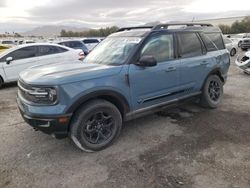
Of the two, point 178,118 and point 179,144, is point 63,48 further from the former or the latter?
point 179,144

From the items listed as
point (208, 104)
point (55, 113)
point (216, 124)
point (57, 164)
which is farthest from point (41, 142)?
point (208, 104)

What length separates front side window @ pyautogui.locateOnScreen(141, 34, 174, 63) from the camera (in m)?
4.27

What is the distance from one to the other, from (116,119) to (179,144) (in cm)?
110

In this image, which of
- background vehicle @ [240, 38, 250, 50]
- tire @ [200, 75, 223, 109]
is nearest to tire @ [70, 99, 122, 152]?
tire @ [200, 75, 223, 109]

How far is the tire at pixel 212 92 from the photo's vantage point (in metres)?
5.40

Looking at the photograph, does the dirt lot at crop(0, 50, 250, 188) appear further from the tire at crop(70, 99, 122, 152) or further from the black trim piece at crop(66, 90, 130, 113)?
the black trim piece at crop(66, 90, 130, 113)

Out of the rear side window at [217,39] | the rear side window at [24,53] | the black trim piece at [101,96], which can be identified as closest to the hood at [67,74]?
the black trim piece at [101,96]

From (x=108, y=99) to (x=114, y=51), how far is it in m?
1.01

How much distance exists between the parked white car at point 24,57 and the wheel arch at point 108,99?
183 inches

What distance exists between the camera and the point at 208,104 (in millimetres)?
5488

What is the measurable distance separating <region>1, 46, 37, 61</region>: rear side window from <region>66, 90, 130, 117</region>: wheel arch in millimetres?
6009

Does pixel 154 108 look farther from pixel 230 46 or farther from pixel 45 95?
pixel 230 46

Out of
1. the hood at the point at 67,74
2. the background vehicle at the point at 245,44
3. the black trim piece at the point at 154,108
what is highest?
the hood at the point at 67,74

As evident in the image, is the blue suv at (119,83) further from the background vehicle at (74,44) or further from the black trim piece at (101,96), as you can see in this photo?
the background vehicle at (74,44)
